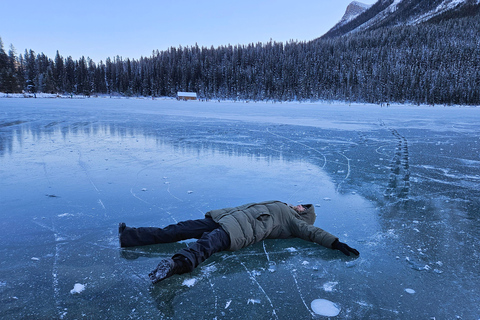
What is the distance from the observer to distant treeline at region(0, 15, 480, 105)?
67125 millimetres

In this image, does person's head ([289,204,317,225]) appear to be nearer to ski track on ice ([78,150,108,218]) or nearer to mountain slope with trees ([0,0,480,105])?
ski track on ice ([78,150,108,218])

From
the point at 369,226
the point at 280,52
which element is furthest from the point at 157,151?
the point at 280,52

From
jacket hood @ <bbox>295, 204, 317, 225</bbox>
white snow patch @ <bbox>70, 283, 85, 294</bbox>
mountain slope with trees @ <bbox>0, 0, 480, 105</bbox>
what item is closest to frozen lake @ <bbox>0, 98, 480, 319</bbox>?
white snow patch @ <bbox>70, 283, 85, 294</bbox>

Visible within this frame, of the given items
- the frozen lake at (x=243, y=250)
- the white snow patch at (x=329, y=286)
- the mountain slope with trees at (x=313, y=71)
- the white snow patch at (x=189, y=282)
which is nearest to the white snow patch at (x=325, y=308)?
the frozen lake at (x=243, y=250)

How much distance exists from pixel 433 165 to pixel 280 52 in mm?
87809

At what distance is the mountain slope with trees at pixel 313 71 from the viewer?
6713 centimetres

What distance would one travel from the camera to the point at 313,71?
7762 cm

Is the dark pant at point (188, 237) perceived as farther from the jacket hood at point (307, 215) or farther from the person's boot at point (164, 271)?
the jacket hood at point (307, 215)

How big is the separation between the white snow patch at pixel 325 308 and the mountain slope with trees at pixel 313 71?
71.0 m

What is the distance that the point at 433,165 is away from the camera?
556cm

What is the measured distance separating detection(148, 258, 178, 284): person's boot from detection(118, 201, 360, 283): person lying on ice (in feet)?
0.47

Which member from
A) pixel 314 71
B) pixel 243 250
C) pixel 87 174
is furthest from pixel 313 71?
pixel 243 250

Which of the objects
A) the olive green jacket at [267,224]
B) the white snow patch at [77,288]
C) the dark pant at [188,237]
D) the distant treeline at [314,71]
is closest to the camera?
the white snow patch at [77,288]

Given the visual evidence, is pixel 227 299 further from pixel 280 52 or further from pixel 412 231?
pixel 280 52
